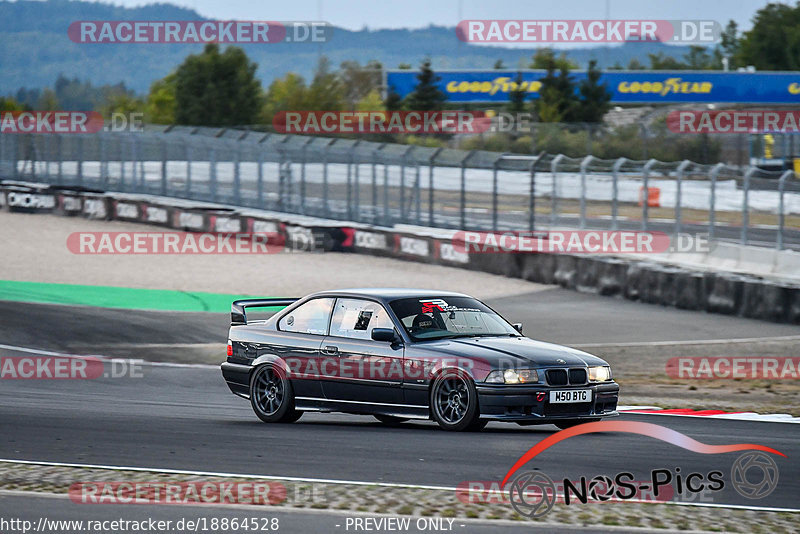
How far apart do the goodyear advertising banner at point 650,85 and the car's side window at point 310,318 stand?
55.5 m

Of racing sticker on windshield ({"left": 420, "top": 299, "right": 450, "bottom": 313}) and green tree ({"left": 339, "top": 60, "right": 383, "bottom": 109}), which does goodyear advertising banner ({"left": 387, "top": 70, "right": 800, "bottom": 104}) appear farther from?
racing sticker on windshield ({"left": 420, "top": 299, "right": 450, "bottom": 313})

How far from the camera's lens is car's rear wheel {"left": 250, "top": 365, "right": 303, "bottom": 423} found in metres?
10.8

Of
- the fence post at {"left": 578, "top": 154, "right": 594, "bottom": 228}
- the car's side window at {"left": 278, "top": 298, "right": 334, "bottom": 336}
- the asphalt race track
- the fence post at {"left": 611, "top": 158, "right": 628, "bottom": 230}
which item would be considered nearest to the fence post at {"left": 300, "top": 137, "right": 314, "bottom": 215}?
the fence post at {"left": 578, "top": 154, "right": 594, "bottom": 228}

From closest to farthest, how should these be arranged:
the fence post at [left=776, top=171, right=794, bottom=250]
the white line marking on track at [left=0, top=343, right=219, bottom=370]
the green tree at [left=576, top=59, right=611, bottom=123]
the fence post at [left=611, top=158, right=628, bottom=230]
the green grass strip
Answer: the white line marking on track at [left=0, top=343, right=219, bottom=370]
the fence post at [left=776, top=171, right=794, bottom=250]
the green grass strip
the fence post at [left=611, top=158, right=628, bottom=230]
the green tree at [left=576, top=59, right=611, bottom=123]

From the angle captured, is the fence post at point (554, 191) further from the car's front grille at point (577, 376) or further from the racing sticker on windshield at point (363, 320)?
the car's front grille at point (577, 376)

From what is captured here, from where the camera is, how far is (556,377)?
9.59 meters

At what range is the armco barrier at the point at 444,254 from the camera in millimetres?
19016

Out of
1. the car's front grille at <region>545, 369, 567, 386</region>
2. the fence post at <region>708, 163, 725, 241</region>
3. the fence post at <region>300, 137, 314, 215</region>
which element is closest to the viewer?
the car's front grille at <region>545, 369, 567, 386</region>

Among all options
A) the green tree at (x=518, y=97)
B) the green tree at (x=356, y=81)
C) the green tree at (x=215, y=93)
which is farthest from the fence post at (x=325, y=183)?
the green tree at (x=356, y=81)

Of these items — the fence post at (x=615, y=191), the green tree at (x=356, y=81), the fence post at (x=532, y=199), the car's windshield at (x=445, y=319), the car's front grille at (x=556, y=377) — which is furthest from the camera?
the green tree at (x=356, y=81)

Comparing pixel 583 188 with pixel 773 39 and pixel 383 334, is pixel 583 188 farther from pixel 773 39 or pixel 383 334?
pixel 773 39

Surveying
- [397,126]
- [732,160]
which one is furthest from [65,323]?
[397,126]

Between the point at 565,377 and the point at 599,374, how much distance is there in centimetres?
39

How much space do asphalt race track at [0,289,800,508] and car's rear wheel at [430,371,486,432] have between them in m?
0.13
